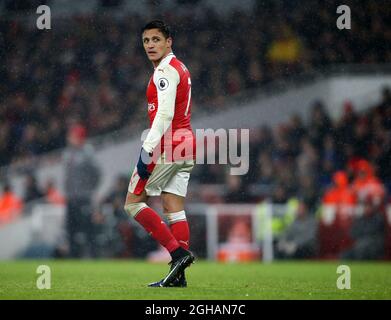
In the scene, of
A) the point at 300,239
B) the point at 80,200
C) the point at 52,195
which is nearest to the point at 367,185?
the point at 300,239

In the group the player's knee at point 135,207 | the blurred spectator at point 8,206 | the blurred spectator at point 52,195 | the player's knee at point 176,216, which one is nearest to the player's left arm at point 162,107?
the player's knee at point 135,207

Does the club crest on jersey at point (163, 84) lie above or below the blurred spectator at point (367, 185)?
above

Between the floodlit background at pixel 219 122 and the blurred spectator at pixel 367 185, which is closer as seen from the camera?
the blurred spectator at pixel 367 185

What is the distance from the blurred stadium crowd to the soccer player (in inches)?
410

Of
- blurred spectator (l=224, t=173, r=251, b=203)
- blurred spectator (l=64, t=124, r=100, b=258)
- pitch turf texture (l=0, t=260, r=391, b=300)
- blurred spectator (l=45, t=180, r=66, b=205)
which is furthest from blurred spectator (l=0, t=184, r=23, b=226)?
pitch turf texture (l=0, t=260, r=391, b=300)

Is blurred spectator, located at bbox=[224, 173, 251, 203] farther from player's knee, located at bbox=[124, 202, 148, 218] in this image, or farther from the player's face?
the player's face

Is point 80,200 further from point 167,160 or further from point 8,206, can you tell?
point 167,160

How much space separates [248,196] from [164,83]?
26.5 feet

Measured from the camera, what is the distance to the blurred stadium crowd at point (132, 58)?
59.2ft

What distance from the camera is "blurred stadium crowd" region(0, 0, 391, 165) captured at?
18.0 metres

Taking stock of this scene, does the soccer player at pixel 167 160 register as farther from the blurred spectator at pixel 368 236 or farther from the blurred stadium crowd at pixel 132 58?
the blurred stadium crowd at pixel 132 58

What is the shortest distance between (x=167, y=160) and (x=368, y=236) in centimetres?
680

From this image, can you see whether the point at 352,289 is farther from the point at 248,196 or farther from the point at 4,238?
the point at 4,238

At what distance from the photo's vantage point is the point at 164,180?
7367mm
